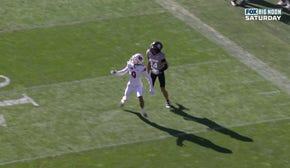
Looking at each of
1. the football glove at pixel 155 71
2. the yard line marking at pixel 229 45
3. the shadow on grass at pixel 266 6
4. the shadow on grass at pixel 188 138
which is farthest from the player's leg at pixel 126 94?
the shadow on grass at pixel 266 6

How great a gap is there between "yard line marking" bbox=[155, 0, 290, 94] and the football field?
0.04 m

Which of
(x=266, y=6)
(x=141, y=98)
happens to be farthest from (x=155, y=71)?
(x=266, y=6)

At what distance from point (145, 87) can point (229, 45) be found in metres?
4.09

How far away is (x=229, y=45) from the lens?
23219 millimetres

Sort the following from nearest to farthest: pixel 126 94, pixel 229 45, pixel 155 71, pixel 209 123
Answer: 1. pixel 209 123
2. pixel 126 94
3. pixel 155 71
4. pixel 229 45

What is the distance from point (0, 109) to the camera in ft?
62.6

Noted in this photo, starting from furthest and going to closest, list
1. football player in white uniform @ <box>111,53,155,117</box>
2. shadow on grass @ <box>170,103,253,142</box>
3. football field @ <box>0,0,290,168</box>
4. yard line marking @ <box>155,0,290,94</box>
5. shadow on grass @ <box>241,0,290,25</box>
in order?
1. shadow on grass @ <box>241,0,290,25</box>
2. yard line marking @ <box>155,0,290,94</box>
3. football player in white uniform @ <box>111,53,155,117</box>
4. shadow on grass @ <box>170,103,253,142</box>
5. football field @ <box>0,0,290,168</box>

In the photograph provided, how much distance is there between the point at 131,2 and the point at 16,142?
10.0 m

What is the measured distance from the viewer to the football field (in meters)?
17.3

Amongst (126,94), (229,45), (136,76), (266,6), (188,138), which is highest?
(266,6)

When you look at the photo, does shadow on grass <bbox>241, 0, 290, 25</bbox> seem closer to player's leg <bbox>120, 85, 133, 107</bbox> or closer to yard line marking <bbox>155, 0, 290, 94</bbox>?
yard line marking <bbox>155, 0, 290, 94</bbox>

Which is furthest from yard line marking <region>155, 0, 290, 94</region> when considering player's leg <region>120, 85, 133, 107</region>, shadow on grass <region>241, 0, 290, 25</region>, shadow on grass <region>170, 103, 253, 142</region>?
player's leg <region>120, 85, 133, 107</region>

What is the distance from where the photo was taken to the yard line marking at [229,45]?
69.2ft

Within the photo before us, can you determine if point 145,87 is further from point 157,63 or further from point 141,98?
point 141,98
